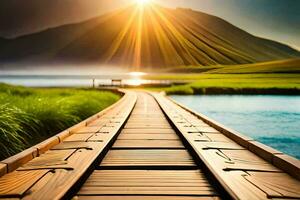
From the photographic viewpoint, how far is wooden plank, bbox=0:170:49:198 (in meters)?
3.33

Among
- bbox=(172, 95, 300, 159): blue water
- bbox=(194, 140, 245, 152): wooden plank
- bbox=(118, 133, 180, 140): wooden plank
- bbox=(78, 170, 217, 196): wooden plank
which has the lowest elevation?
bbox=(172, 95, 300, 159): blue water

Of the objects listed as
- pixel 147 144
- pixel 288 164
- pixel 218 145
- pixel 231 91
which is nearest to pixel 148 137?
pixel 147 144

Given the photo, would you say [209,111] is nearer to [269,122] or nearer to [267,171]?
[269,122]

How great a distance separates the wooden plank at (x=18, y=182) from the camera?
333cm

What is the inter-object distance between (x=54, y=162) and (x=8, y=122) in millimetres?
2415

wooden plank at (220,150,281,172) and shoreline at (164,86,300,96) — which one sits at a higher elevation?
shoreline at (164,86,300,96)

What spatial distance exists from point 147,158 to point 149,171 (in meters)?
0.70

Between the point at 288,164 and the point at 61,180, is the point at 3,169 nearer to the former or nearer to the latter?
the point at 61,180

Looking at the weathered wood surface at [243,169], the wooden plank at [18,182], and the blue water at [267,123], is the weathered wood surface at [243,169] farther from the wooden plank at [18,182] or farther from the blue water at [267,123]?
the blue water at [267,123]

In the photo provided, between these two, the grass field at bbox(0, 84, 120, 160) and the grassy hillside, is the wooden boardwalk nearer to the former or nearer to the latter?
the grass field at bbox(0, 84, 120, 160)

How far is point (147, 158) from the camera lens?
5.21 metres

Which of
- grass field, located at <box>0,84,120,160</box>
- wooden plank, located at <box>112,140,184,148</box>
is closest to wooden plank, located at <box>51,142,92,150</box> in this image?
wooden plank, located at <box>112,140,184,148</box>

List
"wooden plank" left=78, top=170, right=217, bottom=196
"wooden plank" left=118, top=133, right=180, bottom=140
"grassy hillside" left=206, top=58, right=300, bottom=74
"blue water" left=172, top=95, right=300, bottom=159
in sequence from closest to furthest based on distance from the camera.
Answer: "wooden plank" left=78, top=170, right=217, bottom=196, "wooden plank" left=118, top=133, right=180, bottom=140, "blue water" left=172, top=95, right=300, bottom=159, "grassy hillside" left=206, top=58, right=300, bottom=74

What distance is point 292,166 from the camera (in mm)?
4090
